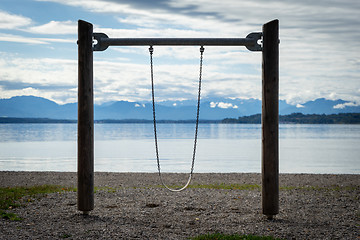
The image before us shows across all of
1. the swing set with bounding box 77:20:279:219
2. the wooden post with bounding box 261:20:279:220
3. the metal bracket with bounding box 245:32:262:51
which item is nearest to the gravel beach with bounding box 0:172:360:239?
the swing set with bounding box 77:20:279:219

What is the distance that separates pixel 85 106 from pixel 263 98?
345cm

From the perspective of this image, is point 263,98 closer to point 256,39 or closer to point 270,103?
point 270,103

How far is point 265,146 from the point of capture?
820 cm

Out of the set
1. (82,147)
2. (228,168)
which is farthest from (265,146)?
(228,168)

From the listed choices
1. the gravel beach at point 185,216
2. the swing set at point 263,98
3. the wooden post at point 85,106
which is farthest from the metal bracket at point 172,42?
the gravel beach at point 185,216

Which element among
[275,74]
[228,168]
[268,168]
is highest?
[275,74]

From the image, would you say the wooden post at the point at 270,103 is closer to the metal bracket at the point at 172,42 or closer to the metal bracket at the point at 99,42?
the metal bracket at the point at 172,42

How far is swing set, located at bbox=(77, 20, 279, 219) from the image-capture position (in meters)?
8.17

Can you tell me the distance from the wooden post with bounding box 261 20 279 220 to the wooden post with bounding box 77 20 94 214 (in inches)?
133

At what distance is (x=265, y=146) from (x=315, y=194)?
4300 mm

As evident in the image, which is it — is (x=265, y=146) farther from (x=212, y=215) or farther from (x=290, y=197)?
(x=290, y=197)

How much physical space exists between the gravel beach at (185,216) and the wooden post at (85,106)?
93 cm

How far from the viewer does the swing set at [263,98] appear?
322 inches

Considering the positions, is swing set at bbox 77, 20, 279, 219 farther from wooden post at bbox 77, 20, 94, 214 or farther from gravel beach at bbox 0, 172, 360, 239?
gravel beach at bbox 0, 172, 360, 239
